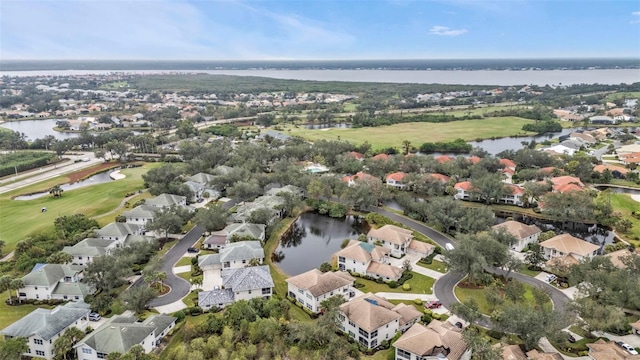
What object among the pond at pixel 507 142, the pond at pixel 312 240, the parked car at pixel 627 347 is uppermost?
the parked car at pixel 627 347

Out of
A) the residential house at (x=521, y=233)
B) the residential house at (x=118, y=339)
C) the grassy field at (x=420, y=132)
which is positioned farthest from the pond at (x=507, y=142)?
the residential house at (x=118, y=339)

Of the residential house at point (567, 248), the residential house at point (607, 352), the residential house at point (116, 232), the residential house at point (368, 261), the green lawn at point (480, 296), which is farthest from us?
the residential house at point (116, 232)

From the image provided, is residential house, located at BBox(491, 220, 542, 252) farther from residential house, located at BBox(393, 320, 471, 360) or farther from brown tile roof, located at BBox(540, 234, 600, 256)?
residential house, located at BBox(393, 320, 471, 360)

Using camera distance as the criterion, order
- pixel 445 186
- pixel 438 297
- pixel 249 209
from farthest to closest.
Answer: pixel 445 186, pixel 249 209, pixel 438 297

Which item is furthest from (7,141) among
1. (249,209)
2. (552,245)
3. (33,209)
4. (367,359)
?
(552,245)

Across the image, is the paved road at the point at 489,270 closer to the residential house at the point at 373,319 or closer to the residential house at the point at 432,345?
the residential house at the point at 373,319

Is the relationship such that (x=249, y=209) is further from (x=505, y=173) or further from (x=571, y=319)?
(x=505, y=173)
